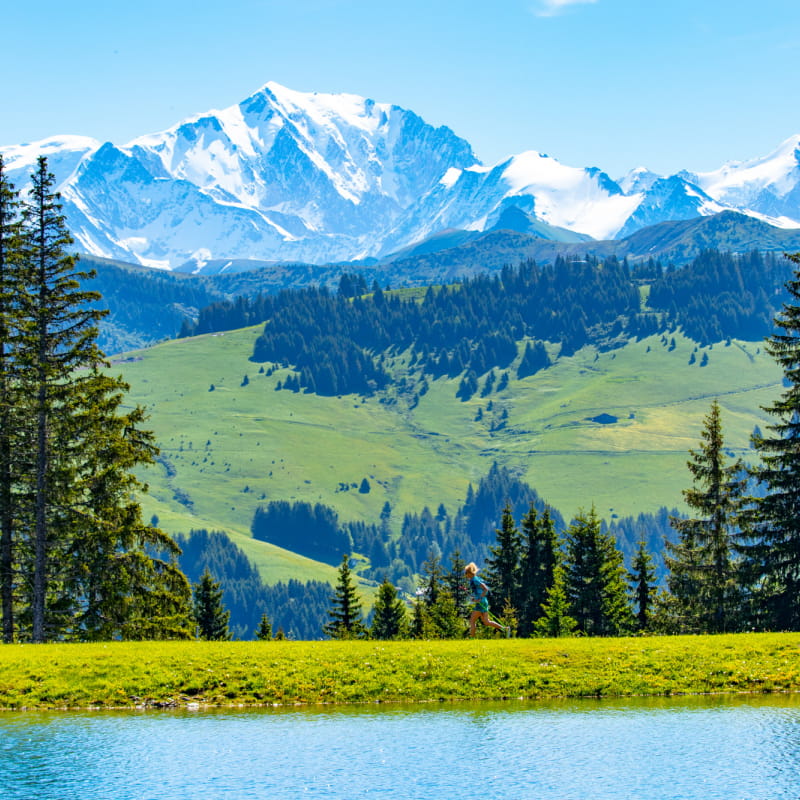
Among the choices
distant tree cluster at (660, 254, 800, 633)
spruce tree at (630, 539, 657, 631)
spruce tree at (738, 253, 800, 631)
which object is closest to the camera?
spruce tree at (738, 253, 800, 631)

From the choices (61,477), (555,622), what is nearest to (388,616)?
(555,622)

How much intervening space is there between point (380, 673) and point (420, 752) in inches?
332

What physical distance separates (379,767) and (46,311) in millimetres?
33988

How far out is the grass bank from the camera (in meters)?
40.6

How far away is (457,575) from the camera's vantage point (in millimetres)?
107062

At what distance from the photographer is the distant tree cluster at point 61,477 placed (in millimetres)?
55969

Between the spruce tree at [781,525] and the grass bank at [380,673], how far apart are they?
1595cm

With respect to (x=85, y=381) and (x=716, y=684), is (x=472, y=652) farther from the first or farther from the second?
(x=85, y=381)

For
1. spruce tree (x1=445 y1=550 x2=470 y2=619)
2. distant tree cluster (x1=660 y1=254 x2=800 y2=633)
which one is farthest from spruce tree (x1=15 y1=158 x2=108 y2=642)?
spruce tree (x1=445 y1=550 x2=470 y2=619)

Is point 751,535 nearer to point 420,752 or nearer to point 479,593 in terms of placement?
point 479,593

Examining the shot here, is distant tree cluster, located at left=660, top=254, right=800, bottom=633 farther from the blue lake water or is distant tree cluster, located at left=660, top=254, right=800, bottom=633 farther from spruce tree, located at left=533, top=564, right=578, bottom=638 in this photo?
the blue lake water

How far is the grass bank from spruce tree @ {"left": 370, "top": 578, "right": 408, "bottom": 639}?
194ft

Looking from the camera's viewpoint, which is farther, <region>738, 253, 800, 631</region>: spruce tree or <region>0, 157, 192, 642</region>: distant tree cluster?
<region>738, 253, 800, 631</region>: spruce tree

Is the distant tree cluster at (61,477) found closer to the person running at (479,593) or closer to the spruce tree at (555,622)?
the person running at (479,593)
